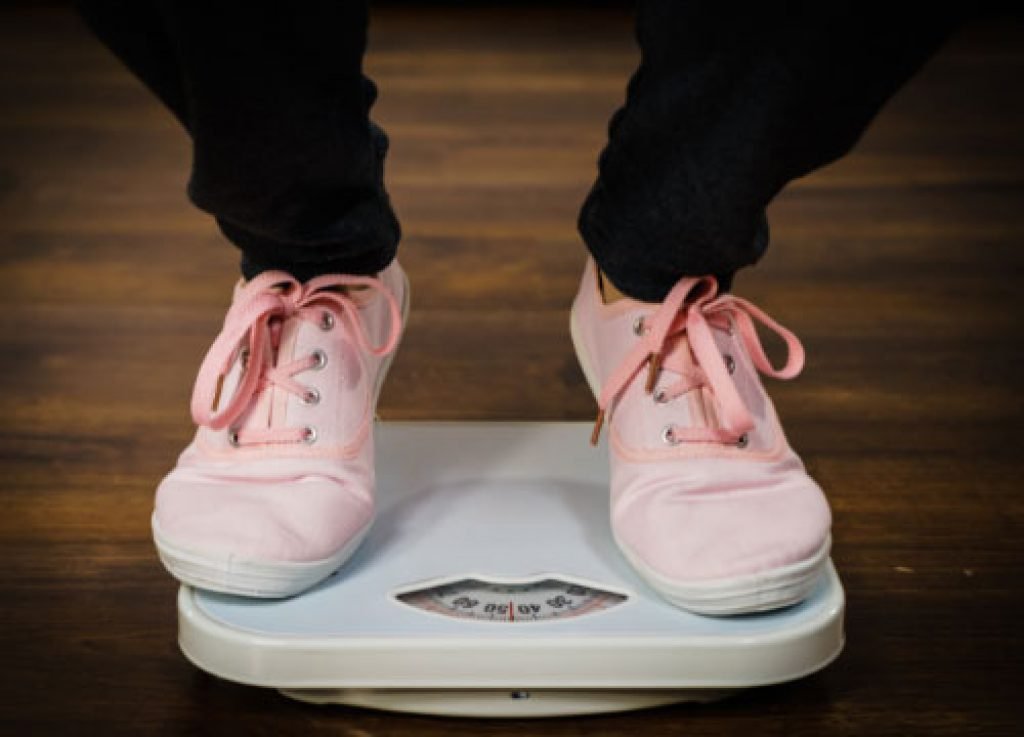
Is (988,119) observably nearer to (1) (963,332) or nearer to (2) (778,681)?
(1) (963,332)

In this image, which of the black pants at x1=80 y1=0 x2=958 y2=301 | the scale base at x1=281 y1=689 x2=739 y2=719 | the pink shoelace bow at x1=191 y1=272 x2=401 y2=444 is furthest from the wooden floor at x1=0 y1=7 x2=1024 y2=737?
the black pants at x1=80 y1=0 x2=958 y2=301

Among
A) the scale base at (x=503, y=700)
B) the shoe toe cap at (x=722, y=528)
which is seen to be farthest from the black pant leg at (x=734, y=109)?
the scale base at (x=503, y=700)

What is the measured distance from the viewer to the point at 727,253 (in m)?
0.85

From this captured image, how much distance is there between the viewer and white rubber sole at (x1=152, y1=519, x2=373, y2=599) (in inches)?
31.4

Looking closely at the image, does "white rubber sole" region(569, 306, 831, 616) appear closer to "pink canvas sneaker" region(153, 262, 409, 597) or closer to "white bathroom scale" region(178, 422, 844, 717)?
"white bathroom scale" region(178, 422, 844, 717)

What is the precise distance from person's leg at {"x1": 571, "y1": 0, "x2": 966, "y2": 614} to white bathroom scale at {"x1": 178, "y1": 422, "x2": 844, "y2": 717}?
0.08 ft

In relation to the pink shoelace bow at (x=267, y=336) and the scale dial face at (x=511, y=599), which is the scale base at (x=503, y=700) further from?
the pink shoelace bow at (x=267, y=336)

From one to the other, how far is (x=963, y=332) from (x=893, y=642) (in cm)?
49

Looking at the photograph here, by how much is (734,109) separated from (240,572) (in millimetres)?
375

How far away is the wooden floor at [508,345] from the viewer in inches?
33.9

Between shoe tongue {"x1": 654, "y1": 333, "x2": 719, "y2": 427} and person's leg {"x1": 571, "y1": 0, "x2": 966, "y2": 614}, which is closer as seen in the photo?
person's leg {"x1": 571, "y1": 0, "x2": 966, "y2": 614}

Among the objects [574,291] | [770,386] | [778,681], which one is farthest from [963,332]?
[778,681]

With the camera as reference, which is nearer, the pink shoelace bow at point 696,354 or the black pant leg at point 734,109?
the black pant leg at point 734,109

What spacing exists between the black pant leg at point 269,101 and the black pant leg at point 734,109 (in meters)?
0.16
